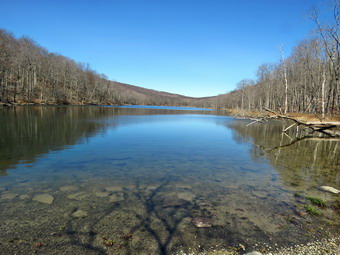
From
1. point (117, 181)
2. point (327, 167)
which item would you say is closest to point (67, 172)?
point (117, 181)

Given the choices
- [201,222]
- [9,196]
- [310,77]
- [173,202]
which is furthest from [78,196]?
[310,77]

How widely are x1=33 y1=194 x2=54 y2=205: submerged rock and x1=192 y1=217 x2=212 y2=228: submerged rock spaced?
14.9ft

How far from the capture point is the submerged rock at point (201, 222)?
16.6 ft

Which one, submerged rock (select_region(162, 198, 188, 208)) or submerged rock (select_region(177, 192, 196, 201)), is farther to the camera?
submerged rock (select_region(177, 192, 196, 201))

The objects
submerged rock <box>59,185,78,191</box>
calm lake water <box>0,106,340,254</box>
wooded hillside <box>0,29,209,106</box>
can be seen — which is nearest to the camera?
calm lake water <box>0,106,340,254</box>

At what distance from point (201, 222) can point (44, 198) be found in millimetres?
5131

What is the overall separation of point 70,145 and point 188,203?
11.2 metres

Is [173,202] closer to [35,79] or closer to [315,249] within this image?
[315,249]

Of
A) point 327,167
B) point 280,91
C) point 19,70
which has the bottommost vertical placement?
point 327,167

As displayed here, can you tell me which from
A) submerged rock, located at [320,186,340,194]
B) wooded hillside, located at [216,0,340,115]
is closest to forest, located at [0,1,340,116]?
wooded hillside, located at [216,0,340,115]

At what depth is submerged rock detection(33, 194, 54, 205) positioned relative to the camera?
6035 mm

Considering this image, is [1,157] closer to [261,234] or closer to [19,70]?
[261,234]

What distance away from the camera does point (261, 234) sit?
4.74 meters

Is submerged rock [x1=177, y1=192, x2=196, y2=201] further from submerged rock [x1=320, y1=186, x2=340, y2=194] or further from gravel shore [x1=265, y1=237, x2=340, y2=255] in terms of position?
Answer: submerged rock [x1=320, y1=186, x2=340, y2=194]
